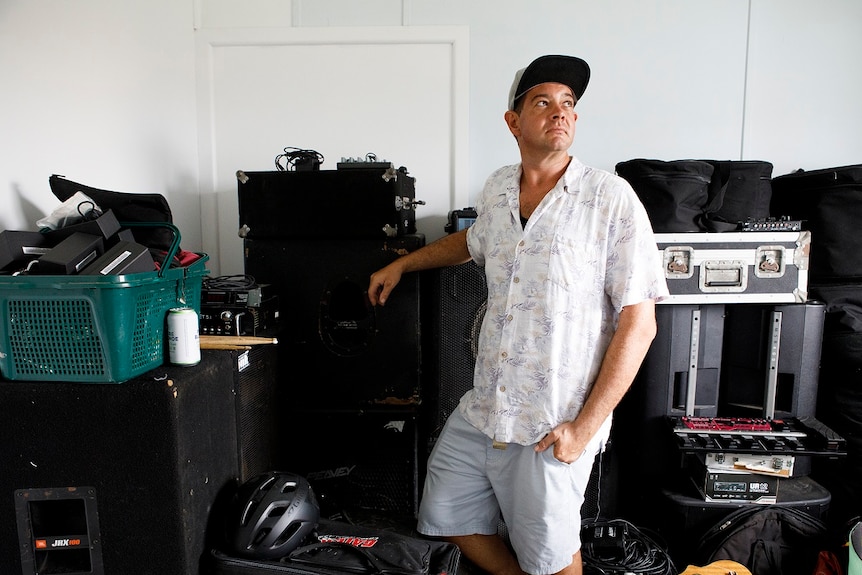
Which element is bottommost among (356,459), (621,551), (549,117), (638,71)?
(621,551)

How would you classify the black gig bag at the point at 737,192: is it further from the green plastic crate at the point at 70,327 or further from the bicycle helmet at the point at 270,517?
the green plastic crate at the point at 70,327

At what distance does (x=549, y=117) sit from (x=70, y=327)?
1240 millimetres

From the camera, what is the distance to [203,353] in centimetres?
141

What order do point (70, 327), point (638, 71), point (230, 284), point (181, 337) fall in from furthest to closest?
point (638, 71) < point (230, 284) < point (181, 337) < point (70, 327)

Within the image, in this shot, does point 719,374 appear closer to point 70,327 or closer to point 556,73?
point 556,73

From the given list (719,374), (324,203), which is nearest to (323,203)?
(324,203)

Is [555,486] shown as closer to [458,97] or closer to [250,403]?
[250,403]

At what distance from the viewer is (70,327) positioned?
3.67 feet

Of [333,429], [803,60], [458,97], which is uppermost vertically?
[803,60]

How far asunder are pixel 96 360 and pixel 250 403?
1.71ft

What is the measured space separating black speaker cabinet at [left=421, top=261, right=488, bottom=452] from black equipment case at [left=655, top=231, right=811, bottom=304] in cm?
66

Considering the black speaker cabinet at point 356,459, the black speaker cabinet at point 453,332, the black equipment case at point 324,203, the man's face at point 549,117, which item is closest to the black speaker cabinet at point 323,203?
the black equipment case at point 324,203

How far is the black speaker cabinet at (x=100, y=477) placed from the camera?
1134 mm

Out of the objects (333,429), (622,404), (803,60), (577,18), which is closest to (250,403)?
(333,429)
